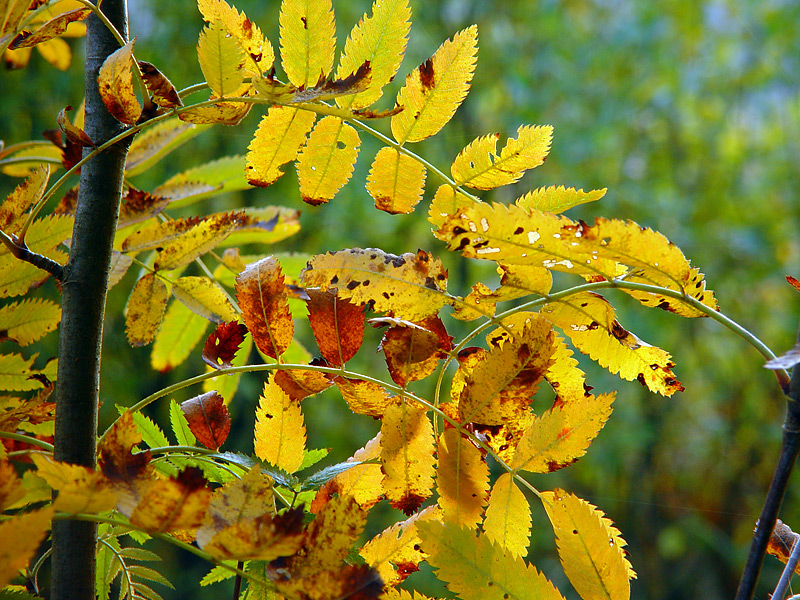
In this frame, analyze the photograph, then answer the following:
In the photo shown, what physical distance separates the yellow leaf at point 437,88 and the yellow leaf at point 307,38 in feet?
0.15

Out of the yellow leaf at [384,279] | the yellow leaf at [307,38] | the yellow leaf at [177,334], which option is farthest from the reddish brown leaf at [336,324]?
the yellow leaf at [177,334]

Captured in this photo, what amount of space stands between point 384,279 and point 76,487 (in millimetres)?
150

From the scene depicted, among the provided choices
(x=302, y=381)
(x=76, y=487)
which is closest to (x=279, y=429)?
(x=302, y=381)

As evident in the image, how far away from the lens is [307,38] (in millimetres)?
310

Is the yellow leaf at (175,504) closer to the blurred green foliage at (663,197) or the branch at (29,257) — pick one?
the branch at (29,257)

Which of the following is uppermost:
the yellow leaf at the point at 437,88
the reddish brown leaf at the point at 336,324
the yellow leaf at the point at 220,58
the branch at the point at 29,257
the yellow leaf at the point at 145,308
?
the yellow leaf at the point at 220,58

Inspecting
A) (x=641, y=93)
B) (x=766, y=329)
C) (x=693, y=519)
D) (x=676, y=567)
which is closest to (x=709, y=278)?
(x=766, y=329)

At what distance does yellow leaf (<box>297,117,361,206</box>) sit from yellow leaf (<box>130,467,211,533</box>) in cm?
18

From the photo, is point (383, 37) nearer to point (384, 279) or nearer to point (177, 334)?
point (384, 279)

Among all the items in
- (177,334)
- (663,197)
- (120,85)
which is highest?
(120,85)

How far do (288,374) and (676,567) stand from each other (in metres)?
2.49

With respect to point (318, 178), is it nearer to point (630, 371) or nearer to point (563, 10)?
point (630, 371)

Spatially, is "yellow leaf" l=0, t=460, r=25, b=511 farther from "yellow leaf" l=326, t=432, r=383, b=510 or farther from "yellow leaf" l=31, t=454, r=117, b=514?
"yellow leaf" l=326, t=432, r=383, b=510

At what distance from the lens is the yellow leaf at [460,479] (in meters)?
0.30
